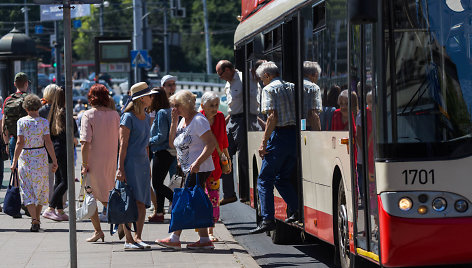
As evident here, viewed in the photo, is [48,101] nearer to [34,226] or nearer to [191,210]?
[34,226]

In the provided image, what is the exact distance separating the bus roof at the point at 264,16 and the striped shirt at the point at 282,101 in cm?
73

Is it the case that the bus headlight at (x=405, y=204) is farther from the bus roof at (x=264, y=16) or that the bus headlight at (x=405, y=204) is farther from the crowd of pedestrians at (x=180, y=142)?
the bus roof at (x=264, y=16)

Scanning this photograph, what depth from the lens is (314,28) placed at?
32.0ft

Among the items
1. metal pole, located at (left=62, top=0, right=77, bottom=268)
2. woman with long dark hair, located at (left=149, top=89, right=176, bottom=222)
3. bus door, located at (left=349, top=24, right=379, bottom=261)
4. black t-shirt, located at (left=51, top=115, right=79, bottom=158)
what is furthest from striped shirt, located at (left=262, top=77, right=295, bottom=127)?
black t-shirt, located at (left=51, top=115, right=79, bottom=158)

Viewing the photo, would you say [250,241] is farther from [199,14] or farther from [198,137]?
[199,14]

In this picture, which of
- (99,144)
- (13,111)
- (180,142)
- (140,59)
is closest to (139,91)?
(180,142)

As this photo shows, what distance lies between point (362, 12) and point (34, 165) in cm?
686

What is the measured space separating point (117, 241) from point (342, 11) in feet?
14.6

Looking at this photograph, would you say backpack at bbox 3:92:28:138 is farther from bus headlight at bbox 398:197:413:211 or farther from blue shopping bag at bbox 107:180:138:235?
bus headlight at bbox 398:197:413:211

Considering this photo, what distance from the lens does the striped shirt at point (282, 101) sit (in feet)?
35.4

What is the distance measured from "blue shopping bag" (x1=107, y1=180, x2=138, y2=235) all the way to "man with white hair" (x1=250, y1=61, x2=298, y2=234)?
1.30m

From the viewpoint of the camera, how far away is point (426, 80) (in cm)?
746

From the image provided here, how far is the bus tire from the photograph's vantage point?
8.87 meters

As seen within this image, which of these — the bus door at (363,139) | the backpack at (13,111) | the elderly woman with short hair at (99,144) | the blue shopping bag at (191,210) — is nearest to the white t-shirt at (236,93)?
the elderly woman with short hair at (99,144)
